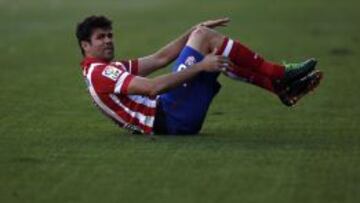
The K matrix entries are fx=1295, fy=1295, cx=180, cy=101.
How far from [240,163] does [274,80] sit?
1.34m

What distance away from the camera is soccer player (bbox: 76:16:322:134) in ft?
31.3

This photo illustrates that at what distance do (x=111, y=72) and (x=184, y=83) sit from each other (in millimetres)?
543

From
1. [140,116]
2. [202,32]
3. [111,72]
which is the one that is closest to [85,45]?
[111,72]

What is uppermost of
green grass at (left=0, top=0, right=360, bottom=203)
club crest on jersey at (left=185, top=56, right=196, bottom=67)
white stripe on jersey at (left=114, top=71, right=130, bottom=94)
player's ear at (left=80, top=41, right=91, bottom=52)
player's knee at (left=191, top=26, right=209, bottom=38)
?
player's knee at (left=191, top=26, right=209, bottom=38)

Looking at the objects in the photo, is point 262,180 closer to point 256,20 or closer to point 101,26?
point 101,26

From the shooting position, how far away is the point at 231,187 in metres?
7.59

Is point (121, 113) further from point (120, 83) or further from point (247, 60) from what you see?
point (247, 60)

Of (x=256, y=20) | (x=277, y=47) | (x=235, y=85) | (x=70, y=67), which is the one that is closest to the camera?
(x=235, y=85)

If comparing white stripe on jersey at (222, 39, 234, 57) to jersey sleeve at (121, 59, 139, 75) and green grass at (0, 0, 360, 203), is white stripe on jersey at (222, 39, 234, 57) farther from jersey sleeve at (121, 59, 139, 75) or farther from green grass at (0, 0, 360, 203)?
jersey sleeve at (121, 59, 139, 75)

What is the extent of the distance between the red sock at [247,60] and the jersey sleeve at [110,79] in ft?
2.41

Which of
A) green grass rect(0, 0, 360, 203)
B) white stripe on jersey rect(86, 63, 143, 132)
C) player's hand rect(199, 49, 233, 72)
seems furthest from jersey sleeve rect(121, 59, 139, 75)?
player's hand rect(199, 49, 233, 72)

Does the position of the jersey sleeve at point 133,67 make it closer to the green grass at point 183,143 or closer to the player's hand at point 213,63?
the green grass at point 183,143

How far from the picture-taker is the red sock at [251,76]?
9625 millimetres

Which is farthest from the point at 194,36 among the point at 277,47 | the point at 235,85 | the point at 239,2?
the point at 239,2
